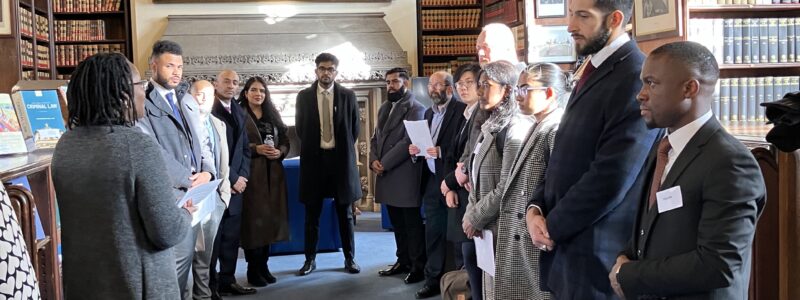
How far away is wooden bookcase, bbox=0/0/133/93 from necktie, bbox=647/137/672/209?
630 centimetres

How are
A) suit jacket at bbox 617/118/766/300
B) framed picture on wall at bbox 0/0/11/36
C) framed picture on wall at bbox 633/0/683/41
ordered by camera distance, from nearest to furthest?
suit jacket at bbox 617/118/766/300 < framed picture on wall at bbox 633/0/683/41 < framed picture on wall at bbox 0/0/11/36

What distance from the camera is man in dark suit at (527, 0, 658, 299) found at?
6.19 feet

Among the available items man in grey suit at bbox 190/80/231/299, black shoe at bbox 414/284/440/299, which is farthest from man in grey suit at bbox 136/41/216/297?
black shoe at bbox 414/284/440/299

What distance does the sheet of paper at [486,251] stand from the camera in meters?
2.79

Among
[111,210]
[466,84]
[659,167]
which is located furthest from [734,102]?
[111,210]

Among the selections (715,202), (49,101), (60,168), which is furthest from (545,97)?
(49,101)

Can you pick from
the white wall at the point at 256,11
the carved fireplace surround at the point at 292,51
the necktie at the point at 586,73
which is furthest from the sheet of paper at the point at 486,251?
the white wall at the point at 256,11

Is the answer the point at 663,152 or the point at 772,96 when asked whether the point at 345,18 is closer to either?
the point at 772,96

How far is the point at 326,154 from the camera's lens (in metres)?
4.95

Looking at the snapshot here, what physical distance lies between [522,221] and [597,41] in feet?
2.34

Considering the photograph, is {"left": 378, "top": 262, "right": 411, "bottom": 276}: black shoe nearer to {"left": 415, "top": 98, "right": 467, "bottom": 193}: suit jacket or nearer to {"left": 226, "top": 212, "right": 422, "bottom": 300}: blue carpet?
{"left": 226, "top": 212, "right": 422, "bottom": 300}: blue carpet

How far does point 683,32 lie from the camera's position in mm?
4172

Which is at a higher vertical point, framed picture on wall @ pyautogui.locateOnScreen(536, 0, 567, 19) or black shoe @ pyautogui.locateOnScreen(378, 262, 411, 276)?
framed picture on wall @ pyautogui.locateOnScreen(536, 0, 567, 19)

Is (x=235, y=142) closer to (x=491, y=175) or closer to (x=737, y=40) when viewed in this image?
(x=491, y=175)
